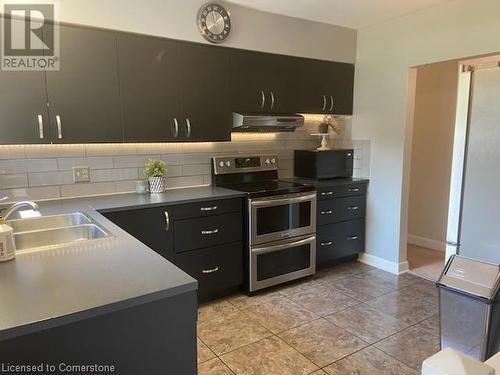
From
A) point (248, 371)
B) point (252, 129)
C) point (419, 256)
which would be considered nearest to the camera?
point (248, 371)

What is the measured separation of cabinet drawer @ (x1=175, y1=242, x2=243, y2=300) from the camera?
2.75m

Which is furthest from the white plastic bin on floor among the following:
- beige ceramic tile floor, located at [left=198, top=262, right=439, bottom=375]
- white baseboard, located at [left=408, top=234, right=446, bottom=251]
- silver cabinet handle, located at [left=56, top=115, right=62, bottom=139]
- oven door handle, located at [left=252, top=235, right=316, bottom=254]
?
white baseboard, located at [left=408, top=234, right=446, bottom=251]

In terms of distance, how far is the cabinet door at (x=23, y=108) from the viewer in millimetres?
2213

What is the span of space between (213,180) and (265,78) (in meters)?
1.05

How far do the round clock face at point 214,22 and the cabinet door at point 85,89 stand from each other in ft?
2.36

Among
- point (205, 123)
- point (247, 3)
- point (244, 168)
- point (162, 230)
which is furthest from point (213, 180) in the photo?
point (247, 3)

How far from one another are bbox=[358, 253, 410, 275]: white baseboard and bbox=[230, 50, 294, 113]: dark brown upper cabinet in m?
1.80

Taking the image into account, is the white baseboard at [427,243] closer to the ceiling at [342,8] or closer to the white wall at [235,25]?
the white wall at [235,25]

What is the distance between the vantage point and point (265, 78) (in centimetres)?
323

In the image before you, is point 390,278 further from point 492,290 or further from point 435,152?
point 492,290

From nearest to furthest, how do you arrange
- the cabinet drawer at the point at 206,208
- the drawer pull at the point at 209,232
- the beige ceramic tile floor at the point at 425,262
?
1. the cabinet drawer at the point at 206,208
2. the drawer pull at the point at 209,232
3. the beige ceramic tile floor at the point at 425,262

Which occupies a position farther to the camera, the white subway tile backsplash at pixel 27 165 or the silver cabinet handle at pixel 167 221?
the silver cabinet handle at pixel 167 221

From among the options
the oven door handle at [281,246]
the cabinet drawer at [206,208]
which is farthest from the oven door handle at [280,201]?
the oven door handle at [281,246]

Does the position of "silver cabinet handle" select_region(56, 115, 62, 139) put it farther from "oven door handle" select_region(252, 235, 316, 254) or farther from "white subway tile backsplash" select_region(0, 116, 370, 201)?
"oven door handle" select_region(252, 235, 316, 254)
